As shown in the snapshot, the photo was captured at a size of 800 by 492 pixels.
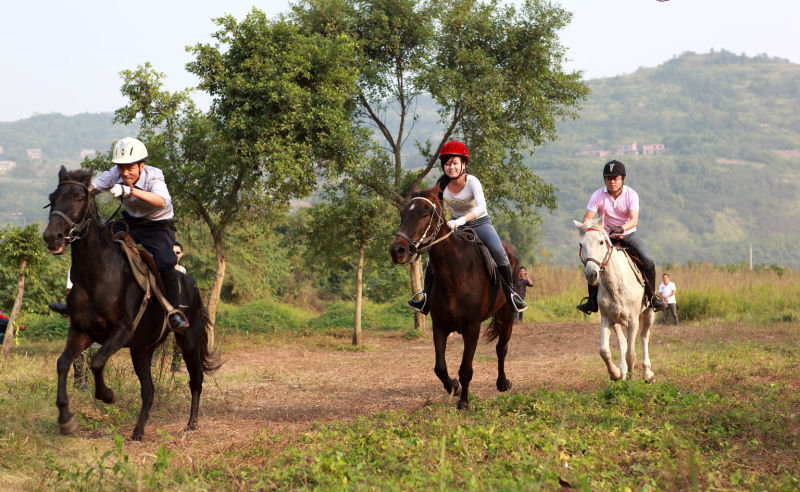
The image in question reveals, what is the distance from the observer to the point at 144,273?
7.36m

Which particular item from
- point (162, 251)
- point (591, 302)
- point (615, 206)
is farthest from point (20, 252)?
point (615, 206)

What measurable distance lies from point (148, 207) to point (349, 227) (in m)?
13.2

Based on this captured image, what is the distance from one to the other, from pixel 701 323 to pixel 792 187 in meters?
174

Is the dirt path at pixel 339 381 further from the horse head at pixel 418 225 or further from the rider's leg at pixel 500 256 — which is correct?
the horse head at pixel 418 225

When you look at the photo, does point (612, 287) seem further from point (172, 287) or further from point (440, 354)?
point (172, 287)

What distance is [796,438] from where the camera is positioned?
6266 millimetres

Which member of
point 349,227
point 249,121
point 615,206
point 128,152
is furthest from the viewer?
point 349,227

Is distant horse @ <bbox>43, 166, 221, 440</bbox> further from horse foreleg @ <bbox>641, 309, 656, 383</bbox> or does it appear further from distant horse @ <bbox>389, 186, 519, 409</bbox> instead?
horse foreleg @ <bbox>641, 309, 656, 383</bbox>

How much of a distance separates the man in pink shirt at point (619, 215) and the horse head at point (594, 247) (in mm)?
406

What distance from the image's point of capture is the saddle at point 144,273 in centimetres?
716

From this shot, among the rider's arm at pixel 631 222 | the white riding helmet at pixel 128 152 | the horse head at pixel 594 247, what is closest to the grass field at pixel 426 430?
the horse head at pixel 594 247

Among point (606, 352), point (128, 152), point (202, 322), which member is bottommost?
point (606, 352)

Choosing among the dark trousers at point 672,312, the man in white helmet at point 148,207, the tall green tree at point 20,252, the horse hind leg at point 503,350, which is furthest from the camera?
the dark trousers at point 672,312

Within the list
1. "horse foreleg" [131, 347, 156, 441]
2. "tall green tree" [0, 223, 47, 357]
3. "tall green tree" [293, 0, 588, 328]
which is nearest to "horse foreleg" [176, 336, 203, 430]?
"horse foreleg" [131, 347, 156, 441]
